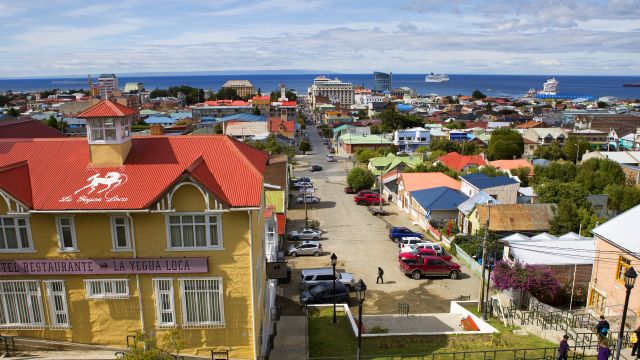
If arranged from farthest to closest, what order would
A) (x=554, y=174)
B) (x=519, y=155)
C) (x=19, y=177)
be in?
(x=519, y=155), (x=554, y=174), (x=19, y=177)

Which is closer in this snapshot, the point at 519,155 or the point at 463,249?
the point at 463,249

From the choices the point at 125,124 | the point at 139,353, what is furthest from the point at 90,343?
the point at 125,124

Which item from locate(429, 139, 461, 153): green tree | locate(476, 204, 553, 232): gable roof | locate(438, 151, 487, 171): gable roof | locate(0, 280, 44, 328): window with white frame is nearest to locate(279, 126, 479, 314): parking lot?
locate(476, 204, 553, 232): gable roof

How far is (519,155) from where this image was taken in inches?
3435

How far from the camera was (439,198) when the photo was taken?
47312 millimetres

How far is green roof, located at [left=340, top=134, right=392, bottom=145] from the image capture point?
334 ft

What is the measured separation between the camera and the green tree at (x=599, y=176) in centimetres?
5825

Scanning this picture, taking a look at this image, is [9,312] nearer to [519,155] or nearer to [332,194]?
[332,194]

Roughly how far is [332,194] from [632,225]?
40895 mm

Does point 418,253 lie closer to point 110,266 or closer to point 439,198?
point 439,198

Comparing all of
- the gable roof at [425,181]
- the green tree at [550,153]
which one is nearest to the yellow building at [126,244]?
the gable roof at [425,181]

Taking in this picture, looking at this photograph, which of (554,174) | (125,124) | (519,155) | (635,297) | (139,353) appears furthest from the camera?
(519,155)

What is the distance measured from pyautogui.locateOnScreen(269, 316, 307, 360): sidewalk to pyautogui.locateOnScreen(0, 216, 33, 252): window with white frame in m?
10.5

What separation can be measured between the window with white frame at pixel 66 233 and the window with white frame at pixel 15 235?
43.7 inches
